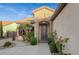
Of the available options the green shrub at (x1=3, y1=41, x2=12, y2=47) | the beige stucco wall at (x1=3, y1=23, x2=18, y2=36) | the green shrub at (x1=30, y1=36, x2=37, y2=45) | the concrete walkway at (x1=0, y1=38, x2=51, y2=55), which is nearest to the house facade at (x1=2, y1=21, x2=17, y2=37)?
the beige stucco wall at (x1=3, y1=23, x2=18, y2=36)

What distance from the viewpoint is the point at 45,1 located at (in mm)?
5574

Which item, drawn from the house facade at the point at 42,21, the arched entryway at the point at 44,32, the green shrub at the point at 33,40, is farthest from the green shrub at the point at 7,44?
the arched entryway at the point at 44,32

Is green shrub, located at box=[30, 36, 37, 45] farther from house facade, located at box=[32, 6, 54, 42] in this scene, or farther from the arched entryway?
the arched entryway

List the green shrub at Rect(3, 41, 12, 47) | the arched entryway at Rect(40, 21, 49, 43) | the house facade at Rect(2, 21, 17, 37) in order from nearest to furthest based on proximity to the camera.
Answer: the house facade at Rect(2, 21, 17, 37), the green shrub at Rect(3, 41, 12, 47), the arched entryway at Rect(40, 21, 49, 43)

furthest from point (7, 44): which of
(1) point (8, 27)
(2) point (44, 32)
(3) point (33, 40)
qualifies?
(2) point (44, 32)

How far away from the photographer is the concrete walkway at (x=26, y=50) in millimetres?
5976

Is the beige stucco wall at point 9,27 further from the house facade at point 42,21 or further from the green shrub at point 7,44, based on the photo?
the house facade at point 42,21

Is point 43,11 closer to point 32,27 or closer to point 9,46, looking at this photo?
point 32,27

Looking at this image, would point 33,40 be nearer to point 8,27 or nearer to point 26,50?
point 26,50

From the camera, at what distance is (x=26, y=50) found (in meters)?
6.11

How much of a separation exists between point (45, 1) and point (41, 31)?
1.33m

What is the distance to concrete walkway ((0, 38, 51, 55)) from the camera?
5976 millimetres

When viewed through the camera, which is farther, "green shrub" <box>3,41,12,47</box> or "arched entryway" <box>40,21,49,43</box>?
"arched entryway" <box>40,21,49,43</box>
